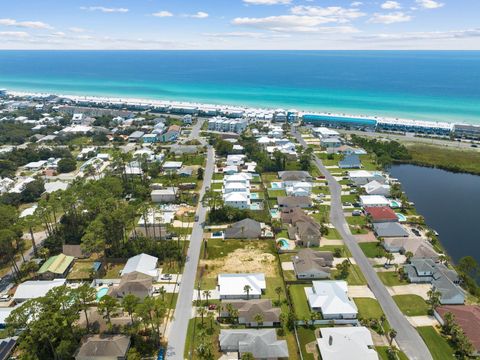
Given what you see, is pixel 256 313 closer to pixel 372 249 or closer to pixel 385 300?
pixel 385 300

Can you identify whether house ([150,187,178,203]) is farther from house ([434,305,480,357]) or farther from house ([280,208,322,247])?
house ([434,305,480,357])

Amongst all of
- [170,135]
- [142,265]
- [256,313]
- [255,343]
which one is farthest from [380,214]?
[170,135]

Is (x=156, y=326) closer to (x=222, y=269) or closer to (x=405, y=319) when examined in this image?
(x=222, y=269)

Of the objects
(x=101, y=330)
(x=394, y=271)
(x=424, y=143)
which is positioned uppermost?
(x=424, y=143)

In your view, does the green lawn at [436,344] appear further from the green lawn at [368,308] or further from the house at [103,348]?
the house at [103,348]

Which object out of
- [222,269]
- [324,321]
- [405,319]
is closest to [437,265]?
[405,319]

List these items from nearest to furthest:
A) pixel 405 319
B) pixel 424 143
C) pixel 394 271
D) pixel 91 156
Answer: pixel 405 319, pixel 394 271, pixel 91 156, pixel 424 143
